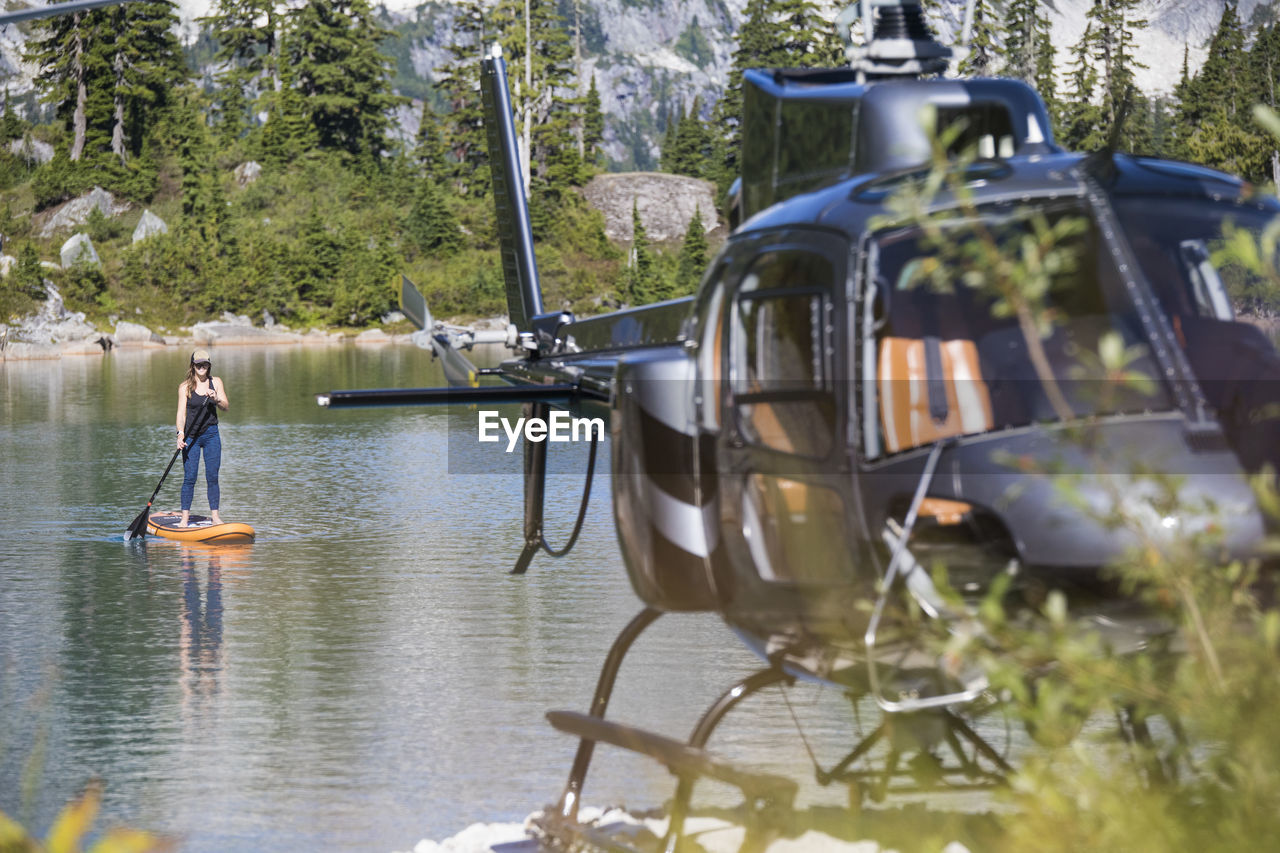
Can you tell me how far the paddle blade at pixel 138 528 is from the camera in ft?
40.2

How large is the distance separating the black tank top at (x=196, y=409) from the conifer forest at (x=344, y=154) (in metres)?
42.2

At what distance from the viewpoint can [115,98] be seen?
7225cm

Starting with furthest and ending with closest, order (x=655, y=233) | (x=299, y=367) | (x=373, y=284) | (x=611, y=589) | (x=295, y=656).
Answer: (x=655, y=233), (x=373, y=284), (x=299, y=367), (x=611, y=589), (x=295, y=656)

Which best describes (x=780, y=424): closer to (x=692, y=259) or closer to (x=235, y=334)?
(x=235, y=334)

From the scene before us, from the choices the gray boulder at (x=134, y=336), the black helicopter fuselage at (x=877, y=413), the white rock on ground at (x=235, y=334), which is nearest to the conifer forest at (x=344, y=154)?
the white rock on ground at (x=235, y=334)

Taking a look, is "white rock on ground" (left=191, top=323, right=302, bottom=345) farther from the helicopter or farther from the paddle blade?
the helicopter

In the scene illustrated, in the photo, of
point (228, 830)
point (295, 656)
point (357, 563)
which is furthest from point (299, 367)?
point (228, 830)

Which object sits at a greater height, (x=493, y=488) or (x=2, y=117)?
(x=2, y=117)

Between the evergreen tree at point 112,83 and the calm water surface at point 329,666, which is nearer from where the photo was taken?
the calm water surface at point 329,666

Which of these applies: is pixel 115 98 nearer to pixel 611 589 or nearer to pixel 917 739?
pixel 611 589

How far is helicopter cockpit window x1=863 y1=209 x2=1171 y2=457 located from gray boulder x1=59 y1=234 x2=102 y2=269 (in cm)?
5674

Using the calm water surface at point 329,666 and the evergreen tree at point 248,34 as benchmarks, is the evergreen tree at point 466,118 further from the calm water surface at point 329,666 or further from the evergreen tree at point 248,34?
the calm water surface at point 329,666

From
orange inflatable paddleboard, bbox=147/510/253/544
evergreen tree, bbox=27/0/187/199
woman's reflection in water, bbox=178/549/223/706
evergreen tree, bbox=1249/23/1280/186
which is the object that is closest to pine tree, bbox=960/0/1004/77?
evergreen tree, bbox=1249/23/1280/186

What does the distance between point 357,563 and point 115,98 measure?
66.6 m
